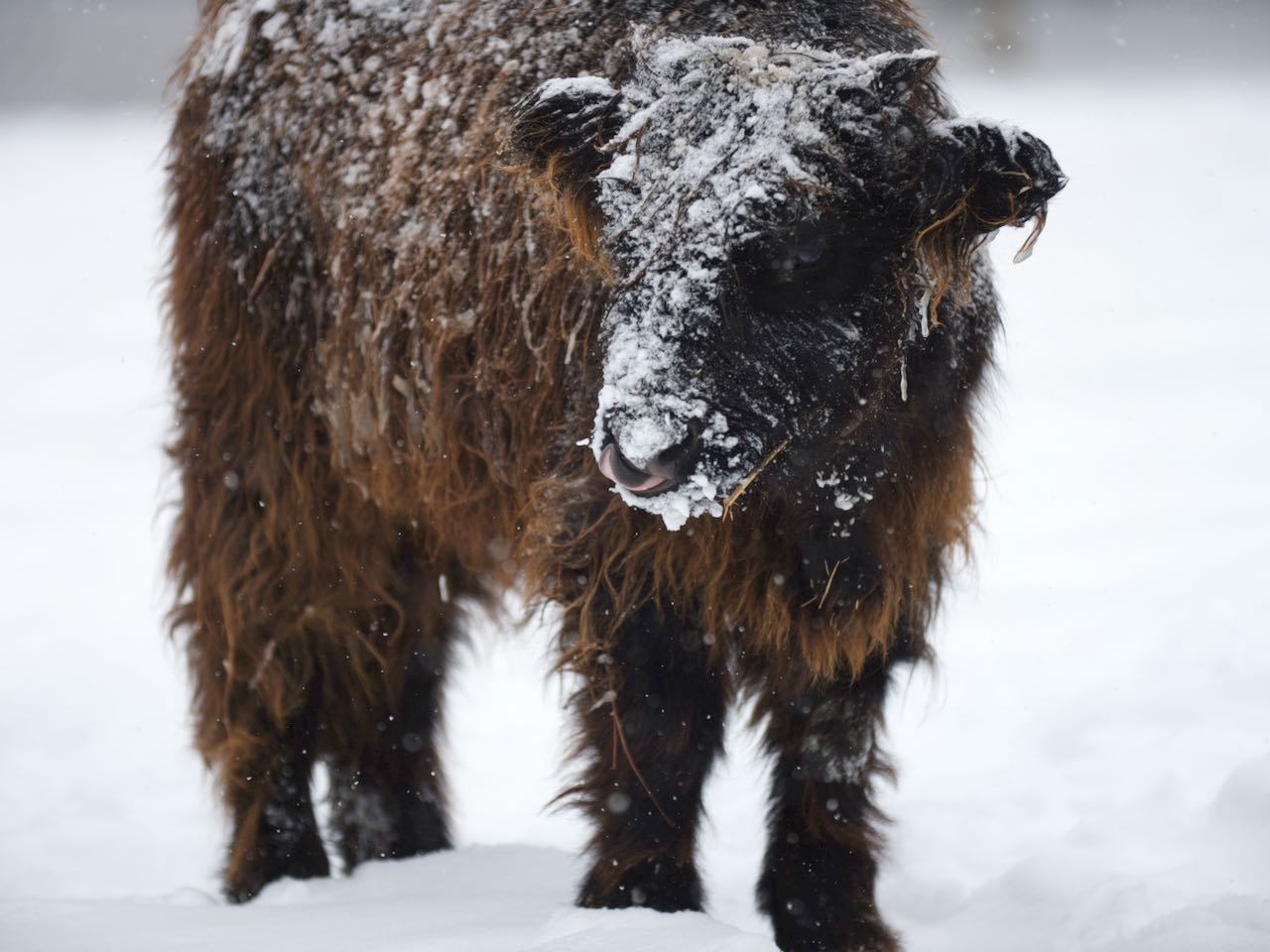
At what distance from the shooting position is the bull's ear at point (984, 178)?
2379 millimetres

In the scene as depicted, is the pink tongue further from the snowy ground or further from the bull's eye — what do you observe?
the snowy ground

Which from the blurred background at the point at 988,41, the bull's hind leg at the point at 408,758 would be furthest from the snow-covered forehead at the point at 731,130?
the blurred background at the point at 988,41

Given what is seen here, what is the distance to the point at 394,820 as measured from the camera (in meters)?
4.08

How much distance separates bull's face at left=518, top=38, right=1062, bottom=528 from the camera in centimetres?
236

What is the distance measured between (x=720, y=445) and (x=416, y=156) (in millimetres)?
1451

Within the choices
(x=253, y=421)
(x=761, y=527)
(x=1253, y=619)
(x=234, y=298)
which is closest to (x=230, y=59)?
(x=234, y=298)

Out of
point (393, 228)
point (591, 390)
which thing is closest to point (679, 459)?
point (591, 390)

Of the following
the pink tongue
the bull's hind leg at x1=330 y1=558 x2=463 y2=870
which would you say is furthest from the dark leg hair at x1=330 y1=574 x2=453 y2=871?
the pink tongue

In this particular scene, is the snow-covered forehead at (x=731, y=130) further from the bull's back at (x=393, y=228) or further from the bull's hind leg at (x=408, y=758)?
the bull's hind leg at (x=408, y=758)

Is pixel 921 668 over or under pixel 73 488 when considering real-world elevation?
under

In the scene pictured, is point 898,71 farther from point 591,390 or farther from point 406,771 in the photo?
point 406,771

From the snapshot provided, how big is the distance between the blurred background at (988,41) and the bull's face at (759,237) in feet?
58.3

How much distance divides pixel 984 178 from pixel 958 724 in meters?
2.70

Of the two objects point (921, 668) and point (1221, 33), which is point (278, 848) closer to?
point (921, 668)
